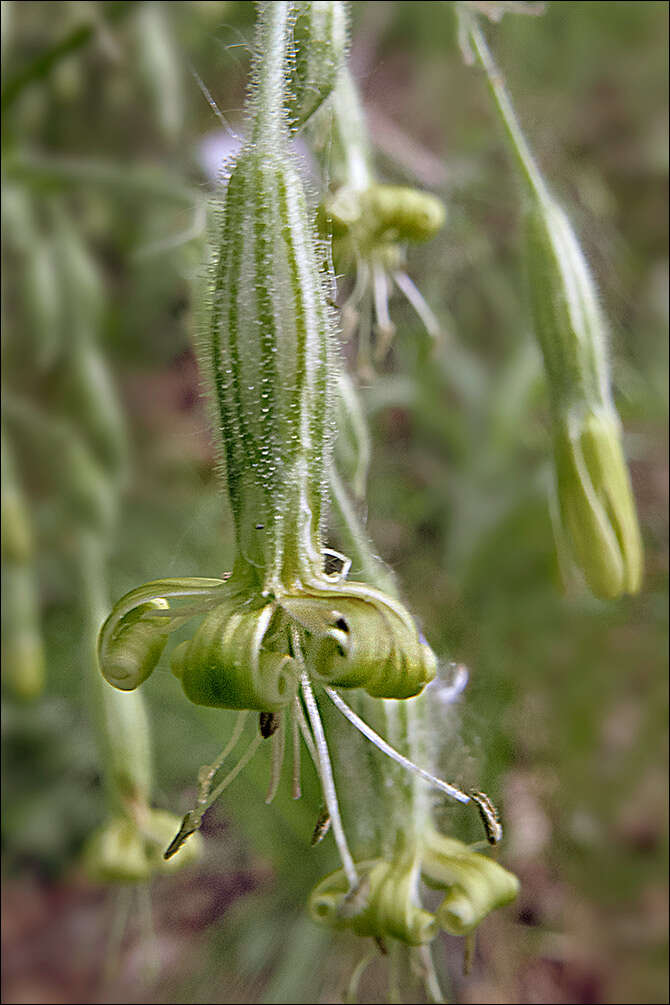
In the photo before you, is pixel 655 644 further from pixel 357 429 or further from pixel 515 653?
pixel 357 429

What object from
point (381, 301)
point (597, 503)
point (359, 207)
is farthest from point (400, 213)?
point (597, 503)

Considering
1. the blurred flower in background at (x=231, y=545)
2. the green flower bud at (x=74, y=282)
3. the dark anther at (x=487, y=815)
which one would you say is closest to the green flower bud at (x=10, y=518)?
the blurred flower in background at (x=231, y=545)

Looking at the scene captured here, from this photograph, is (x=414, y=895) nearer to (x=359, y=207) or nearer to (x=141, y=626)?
(x=141, y=626)

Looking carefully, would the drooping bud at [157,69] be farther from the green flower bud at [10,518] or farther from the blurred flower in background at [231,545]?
the green flower bud at [10,518]

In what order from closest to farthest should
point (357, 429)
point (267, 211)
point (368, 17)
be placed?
point (267, 211), point (357, 429), point (368, 17)

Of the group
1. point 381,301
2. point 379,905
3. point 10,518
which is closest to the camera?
point 379,905

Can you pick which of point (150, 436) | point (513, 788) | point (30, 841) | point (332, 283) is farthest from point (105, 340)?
point (332, 283)
